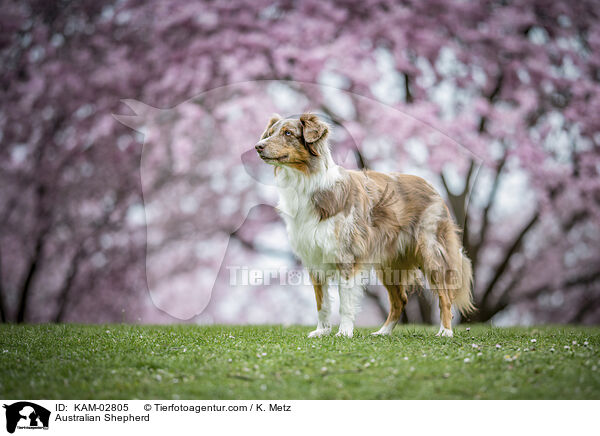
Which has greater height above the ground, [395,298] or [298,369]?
[395,298]

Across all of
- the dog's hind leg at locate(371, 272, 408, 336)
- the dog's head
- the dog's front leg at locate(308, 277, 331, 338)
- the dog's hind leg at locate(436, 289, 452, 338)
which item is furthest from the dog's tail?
the dog's head

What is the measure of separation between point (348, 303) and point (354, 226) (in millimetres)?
766

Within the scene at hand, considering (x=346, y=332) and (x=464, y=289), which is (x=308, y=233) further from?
(x=464, y=289)

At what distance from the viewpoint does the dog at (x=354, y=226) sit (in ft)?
17.5

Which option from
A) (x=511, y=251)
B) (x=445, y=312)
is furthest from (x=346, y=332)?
(x=511, y=251)

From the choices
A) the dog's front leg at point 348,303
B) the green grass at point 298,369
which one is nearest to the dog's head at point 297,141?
the dog's front leg at point 348,303

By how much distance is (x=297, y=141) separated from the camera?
5.30 metres

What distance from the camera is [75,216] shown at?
10.3 metres

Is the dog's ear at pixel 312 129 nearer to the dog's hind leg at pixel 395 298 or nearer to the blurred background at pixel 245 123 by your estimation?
the dog's hind leg at pixel 395 298

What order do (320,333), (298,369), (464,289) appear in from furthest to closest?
(464,289) < (320,333) < (298,369)

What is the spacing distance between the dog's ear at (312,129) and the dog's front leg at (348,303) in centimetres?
135

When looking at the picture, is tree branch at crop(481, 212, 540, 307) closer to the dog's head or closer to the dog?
the dog
